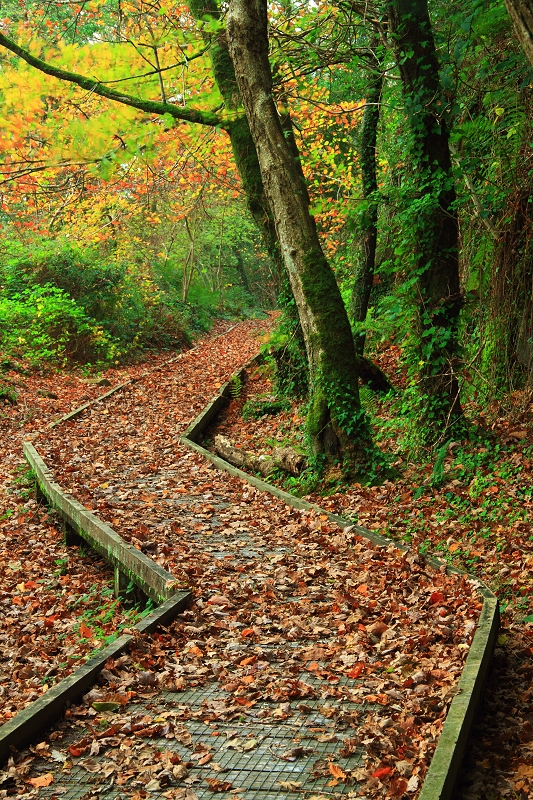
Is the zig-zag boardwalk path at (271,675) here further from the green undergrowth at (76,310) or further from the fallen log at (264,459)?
the green undergrowth at (76,310)

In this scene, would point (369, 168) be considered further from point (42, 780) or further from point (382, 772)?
point (42, 780)

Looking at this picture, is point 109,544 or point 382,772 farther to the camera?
point 109,544

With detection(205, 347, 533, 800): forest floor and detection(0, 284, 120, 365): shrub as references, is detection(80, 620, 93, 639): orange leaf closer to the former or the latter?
detection(205, 347, 533, 800): forest floor

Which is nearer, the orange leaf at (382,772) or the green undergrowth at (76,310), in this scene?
the orange leaf at (382,772)

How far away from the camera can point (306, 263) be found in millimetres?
8625

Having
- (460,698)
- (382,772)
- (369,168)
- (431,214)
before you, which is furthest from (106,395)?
(382,772)

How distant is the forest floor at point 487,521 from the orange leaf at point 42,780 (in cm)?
202

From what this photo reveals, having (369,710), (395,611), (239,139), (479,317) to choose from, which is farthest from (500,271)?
(239,139)

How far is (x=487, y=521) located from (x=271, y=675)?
312 cm

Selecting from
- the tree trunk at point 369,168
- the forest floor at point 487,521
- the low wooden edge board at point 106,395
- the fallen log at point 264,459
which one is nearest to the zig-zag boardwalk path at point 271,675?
the forest floor at point 487,521

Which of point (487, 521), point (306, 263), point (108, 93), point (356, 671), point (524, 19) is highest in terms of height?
point (108, 93)

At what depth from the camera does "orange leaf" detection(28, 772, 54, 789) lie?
351 cm

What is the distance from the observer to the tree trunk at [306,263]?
8469mm

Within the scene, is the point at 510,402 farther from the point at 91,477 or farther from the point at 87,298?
the point at 87,298
